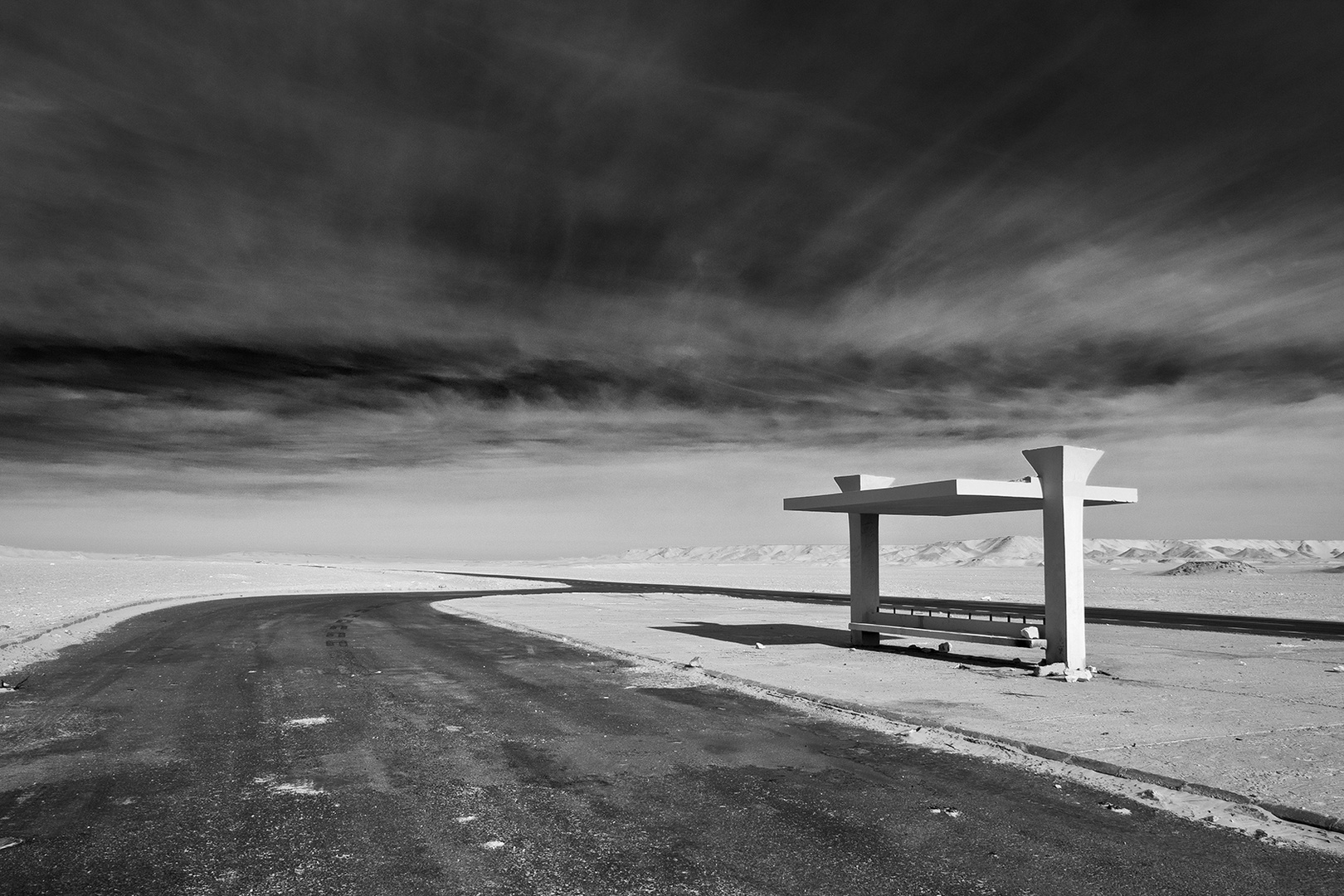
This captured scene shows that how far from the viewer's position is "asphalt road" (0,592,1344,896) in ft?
15.8

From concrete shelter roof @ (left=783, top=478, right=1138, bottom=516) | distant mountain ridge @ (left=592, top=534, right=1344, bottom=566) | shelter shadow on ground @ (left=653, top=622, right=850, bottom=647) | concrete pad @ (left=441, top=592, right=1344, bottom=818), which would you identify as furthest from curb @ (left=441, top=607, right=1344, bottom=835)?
distant mountain ridge @ (left=592, top=534, right=1344, bottom=566)

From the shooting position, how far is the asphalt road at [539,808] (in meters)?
4.82

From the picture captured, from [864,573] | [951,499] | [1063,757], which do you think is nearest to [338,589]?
[864,573]

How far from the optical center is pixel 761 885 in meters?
4.69

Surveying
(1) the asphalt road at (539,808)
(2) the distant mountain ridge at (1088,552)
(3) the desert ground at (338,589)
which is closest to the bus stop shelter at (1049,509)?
(1) the asphalt road at (539,808)

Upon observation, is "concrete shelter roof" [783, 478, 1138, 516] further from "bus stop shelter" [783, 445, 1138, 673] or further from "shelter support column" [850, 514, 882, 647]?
"shelter support column" [850, 514, 882, 647]

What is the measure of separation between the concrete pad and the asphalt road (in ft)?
4.67

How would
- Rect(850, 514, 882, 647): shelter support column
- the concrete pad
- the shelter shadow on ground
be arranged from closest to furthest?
the concrete pad, Rect(850, 514, 882, 647): shelter support column, the shelter shadow on ground

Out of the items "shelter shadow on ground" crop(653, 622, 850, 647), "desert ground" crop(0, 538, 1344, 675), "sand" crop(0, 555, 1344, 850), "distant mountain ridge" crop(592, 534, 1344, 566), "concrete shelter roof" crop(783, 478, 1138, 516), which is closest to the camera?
"sand" crop(0, 555, 1344, 850)

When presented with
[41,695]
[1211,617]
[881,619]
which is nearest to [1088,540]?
[1211,617]

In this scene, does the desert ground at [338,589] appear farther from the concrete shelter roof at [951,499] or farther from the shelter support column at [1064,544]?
the shelter support column at [1064,544]

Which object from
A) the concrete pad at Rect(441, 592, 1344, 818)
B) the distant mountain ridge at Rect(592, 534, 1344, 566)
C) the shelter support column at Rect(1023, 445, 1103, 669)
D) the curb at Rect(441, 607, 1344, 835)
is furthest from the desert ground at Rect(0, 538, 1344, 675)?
the distant mountain ridge at Rect(592, 534, 1344, 566)

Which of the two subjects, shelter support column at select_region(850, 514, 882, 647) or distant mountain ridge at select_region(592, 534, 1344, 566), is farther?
distant mountain ridge at select_region(592, 534, 1344, 566)

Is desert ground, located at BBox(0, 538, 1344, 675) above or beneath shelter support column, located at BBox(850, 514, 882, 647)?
beneath
